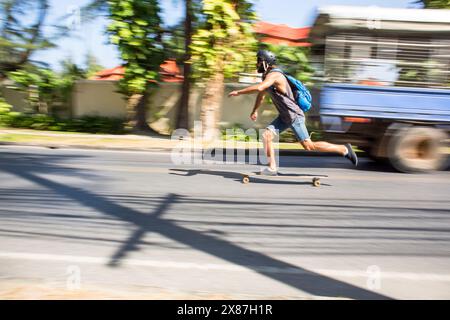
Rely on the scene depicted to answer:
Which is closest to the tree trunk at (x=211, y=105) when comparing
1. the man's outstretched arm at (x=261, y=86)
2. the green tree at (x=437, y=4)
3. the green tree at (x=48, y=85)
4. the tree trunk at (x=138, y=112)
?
the tree trunk at (x=138, y=112)

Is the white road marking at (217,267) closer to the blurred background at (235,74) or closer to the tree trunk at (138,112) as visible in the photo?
Result: the blurred background at (235,74)

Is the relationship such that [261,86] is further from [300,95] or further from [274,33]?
[274,33]

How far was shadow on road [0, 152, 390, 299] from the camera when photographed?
3358 mm

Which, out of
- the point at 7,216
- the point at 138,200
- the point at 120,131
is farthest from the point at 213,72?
the point at 7,216

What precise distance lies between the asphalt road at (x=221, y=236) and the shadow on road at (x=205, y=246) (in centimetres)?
1

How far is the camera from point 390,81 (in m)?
8.14

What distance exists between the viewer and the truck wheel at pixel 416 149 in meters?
8.13

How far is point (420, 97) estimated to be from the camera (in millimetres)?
7926

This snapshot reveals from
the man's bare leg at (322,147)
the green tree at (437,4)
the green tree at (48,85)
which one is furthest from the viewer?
the green tree at (48,85)

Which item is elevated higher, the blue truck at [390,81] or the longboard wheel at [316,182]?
the blue truck at [390,81]

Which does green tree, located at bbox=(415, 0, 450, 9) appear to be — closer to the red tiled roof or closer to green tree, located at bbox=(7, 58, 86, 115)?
the red tiled roof

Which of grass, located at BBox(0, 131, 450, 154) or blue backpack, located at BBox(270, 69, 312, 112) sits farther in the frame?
grass, located at BBox(0, 131, 450, 154)

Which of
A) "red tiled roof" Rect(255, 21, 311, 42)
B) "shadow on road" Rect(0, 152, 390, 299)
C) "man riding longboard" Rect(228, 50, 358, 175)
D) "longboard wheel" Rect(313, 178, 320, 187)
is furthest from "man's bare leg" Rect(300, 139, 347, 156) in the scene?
"red tiled roof" Rect(255, 21, 311, 42)
